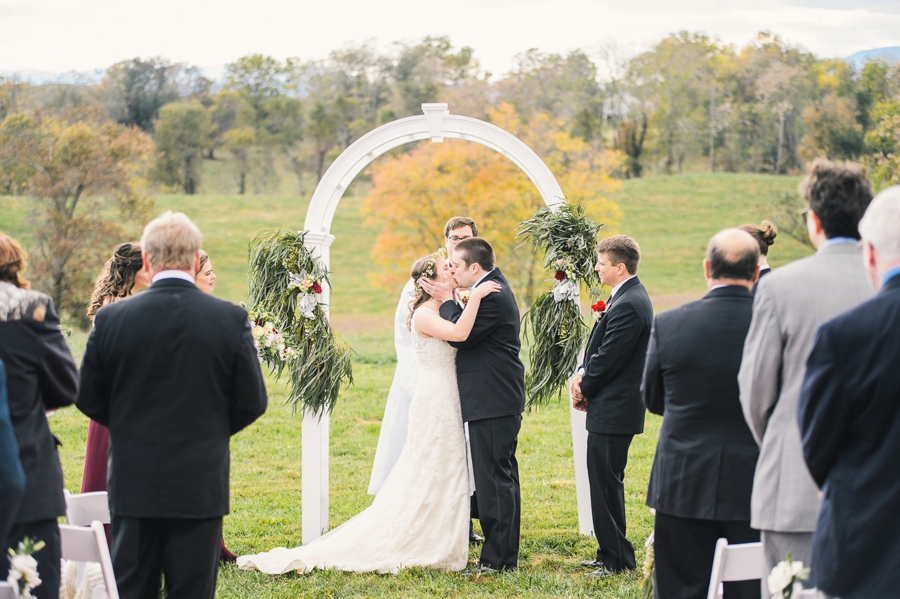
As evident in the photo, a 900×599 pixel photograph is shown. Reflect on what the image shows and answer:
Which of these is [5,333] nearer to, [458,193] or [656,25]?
[458,193]

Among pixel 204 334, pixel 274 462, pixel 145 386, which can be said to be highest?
pixel 204 334

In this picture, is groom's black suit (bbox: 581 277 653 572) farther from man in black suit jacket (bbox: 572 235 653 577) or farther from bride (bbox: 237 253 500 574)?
bride (bbox: 237 253 500 574)

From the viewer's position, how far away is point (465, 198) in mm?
25094

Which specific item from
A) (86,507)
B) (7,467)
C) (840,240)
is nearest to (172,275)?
(7,467)

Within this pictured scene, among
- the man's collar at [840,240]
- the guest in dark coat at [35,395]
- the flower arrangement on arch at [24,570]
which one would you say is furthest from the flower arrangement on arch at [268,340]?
the man's collar at [840,240]

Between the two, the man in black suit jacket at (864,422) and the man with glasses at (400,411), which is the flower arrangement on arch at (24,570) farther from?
the man with glasses at (400,411)

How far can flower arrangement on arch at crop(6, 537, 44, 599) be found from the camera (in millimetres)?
2604

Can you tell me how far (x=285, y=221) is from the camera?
3762 centimetres

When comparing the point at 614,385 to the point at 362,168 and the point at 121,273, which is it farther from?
the point at 121,273

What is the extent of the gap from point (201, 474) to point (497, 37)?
42125mm

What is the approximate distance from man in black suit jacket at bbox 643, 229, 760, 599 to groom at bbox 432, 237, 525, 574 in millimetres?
1815

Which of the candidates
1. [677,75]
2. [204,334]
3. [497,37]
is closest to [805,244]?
[677,75]

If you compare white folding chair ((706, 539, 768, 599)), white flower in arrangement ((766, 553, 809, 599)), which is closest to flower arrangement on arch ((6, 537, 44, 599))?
white folding chair ((706, 539, 768, 599))

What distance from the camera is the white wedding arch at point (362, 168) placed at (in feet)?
19.5
